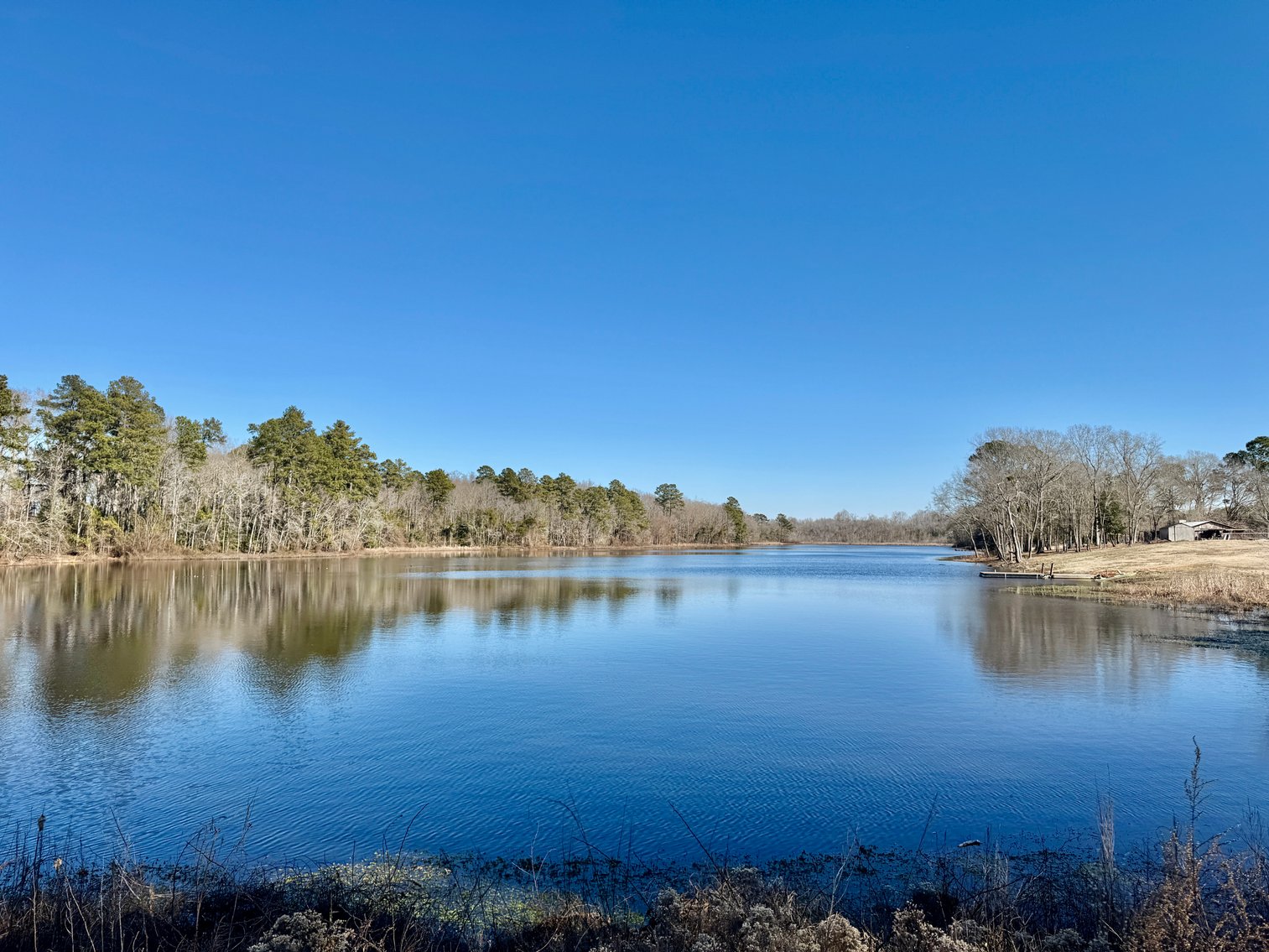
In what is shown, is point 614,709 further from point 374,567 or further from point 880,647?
point 374,567

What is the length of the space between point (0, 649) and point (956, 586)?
1688 inches

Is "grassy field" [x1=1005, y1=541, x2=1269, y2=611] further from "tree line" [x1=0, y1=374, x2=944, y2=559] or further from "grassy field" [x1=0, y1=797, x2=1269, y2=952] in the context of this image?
"tree line" [x1=0, y1=374, x2=944, y2=559]

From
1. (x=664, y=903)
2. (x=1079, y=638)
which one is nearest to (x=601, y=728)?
(x=664, y=903)

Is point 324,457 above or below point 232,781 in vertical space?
above

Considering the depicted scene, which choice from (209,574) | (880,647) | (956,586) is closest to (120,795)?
(880,647)

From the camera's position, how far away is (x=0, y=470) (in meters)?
43.4

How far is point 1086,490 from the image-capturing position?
64250 mm

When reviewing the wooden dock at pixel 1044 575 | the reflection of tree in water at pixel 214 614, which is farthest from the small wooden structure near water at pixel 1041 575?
the reflection of tree in water at pixel 214 614

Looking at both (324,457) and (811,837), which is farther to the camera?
(324,457)

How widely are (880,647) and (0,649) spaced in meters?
22.7

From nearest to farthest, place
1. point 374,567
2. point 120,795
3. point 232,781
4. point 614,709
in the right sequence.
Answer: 1. point 120,795
2. point 232,781
3. point 614,709
4. point 374,567

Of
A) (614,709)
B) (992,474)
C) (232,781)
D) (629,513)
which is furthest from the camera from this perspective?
(629,513)

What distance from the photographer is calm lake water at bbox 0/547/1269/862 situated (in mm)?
8086

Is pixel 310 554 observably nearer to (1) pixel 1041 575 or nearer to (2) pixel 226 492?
(2) pixel 226 492
